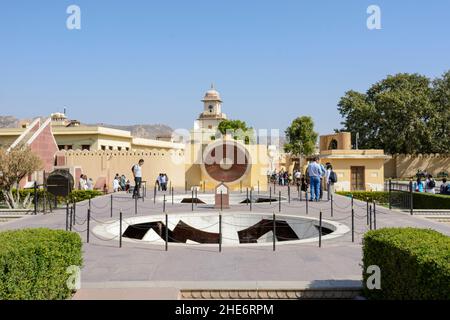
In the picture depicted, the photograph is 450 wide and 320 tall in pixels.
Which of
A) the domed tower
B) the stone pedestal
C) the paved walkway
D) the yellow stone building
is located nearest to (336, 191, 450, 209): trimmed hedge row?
the yellow stone building

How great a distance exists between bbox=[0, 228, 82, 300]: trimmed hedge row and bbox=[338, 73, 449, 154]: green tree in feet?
152

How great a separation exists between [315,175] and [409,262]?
1301 centimetres

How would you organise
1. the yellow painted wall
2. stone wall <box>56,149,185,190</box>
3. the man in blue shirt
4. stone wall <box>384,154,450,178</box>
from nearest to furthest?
the man in blue shirt < the yellow painted wall < stone wall <box>56,149,185,190</box> < stone wall <box>384,154,450,178</box>

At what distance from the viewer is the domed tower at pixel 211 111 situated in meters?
83.9

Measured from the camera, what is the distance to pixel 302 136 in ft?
200

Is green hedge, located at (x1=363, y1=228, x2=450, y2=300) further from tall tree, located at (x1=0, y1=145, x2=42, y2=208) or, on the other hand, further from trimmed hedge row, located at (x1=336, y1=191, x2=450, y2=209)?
→ tall tree, located at (x1=0, y1=145, x2=42, y2=208)

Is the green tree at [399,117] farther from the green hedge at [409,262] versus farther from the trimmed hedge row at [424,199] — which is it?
the green hedge at [409,262]

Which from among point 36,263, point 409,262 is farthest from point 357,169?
point 36,263

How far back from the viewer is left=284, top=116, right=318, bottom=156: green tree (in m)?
60.2

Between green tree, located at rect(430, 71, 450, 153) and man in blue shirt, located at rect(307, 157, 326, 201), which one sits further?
green tree, located at rect(430, 71, 450, 153)

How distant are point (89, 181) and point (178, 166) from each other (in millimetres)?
6781

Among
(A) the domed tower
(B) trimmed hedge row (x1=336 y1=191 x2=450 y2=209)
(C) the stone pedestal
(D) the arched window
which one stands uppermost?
(A) the domed tower

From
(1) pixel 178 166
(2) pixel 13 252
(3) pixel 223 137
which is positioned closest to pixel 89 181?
(1) pixel 178 166

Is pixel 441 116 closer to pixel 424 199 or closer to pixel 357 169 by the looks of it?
pixel 357 169
